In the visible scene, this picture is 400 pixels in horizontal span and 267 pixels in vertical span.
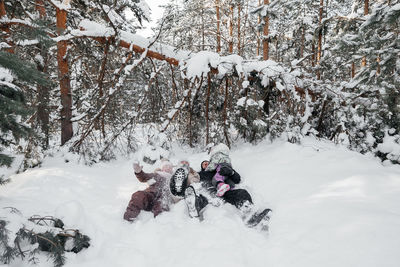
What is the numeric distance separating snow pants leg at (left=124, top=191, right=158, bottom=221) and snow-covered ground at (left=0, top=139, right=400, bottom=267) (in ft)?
0.37

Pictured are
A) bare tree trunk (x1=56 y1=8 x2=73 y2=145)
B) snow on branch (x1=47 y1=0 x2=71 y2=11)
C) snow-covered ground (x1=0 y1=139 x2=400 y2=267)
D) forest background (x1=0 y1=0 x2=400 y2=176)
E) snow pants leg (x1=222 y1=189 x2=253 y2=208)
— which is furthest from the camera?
bare tree trunk (x1=56 y1=8 x2=73 y2=145)

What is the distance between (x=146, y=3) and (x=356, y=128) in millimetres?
5736

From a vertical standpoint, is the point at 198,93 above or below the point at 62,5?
A: below

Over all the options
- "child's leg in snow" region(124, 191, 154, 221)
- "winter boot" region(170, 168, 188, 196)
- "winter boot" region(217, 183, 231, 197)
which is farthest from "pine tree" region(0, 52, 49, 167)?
"winter boot" region(217, 183, 231, 197)

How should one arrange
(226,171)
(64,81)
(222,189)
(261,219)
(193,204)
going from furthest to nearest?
(64,81)
(226,171)
(222,189)
(193,204)
(261,219)

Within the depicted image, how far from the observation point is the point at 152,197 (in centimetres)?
321

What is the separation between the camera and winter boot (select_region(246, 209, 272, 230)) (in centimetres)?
259

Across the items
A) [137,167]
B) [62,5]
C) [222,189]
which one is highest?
[62,5]

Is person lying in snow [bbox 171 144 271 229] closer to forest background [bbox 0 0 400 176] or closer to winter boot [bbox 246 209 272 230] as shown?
winter boot [bbox 246 209 272 230]

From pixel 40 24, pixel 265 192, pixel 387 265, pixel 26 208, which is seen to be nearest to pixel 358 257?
pixel 387 265

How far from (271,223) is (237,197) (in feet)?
2.21

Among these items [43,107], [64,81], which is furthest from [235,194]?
[64,81]

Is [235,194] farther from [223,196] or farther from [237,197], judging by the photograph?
[223,196]

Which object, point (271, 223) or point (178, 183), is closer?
point (271, 223)
